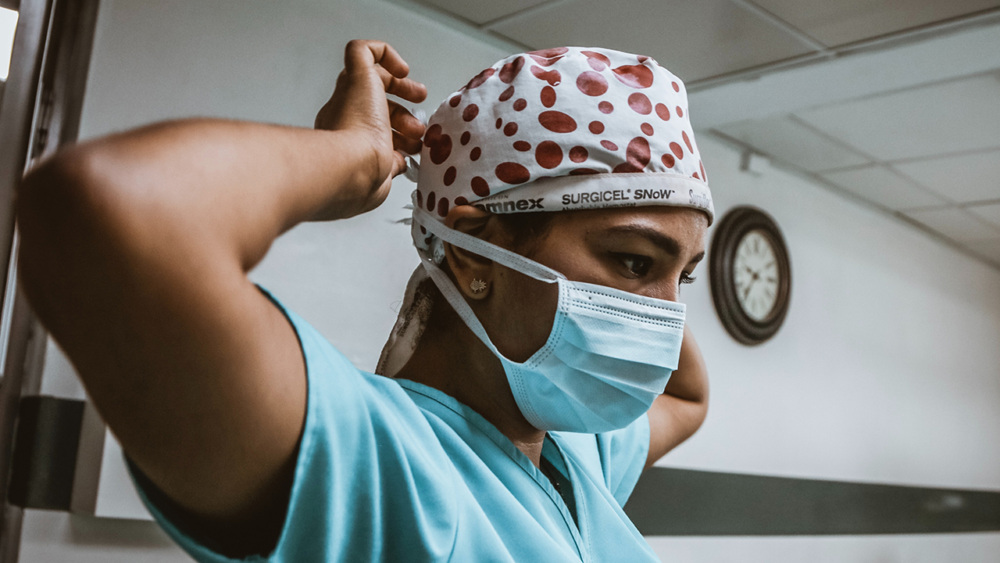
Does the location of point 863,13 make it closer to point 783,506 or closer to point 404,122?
point 404,122

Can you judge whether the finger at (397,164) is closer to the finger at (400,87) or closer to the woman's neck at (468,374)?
the finger at (400,87)

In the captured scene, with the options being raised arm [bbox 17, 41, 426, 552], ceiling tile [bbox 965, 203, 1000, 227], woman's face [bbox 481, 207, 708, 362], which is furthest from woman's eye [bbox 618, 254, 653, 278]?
ceiling tile [bbox 965, 203, 1000, 227]

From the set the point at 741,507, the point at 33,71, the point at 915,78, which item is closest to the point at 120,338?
the point at 33,71

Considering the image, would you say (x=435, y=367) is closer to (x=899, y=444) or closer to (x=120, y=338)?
(x=120, y=338)

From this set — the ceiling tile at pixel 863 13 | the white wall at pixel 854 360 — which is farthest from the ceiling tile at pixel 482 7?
the white wall at pixel 854 360

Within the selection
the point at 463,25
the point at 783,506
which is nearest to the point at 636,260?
the point at 463,25

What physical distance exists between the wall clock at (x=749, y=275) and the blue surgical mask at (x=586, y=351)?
8.61ft

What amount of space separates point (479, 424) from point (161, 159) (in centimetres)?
59

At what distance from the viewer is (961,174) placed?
403 cm

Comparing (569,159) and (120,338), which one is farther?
(569,159)

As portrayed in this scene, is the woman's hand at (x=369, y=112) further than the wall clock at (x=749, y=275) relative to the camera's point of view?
No

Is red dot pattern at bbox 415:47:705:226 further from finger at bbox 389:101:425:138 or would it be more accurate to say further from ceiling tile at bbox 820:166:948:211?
ceiling tile at bbox 820:166:948:211

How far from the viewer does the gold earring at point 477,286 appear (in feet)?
3.31

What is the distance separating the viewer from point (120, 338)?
0.49 m
